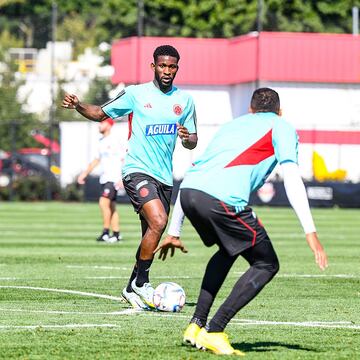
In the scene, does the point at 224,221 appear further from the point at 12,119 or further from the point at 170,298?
the point at 12,119

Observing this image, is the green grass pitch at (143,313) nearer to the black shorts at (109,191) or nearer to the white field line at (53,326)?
the white field line at (53,326)

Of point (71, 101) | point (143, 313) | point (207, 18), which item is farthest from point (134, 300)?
point (207, 18)

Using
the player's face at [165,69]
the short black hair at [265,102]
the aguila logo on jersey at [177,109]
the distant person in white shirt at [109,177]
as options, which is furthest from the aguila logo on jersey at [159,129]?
the distant person in white shirt at [109,177]

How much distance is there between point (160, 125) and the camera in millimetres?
11477

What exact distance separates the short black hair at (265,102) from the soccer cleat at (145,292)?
3062mm

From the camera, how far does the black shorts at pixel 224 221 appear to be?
8.38 meters

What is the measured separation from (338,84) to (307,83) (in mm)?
1347

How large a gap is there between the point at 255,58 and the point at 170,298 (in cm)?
3618

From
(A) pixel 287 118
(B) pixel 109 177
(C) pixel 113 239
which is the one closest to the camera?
(B) pixel 109 177

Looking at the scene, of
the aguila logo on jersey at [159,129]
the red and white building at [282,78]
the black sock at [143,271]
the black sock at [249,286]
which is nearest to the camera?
the black sock at [249,286]

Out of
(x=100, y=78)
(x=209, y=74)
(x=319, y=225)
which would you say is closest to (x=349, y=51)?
(x=209, y=74)

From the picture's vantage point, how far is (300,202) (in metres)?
8.26

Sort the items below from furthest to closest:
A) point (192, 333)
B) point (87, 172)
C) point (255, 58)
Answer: point (255, 58) < point (87, 172) < point (192, 333)

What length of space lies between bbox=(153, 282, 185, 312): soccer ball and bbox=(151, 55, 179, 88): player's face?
193cm
